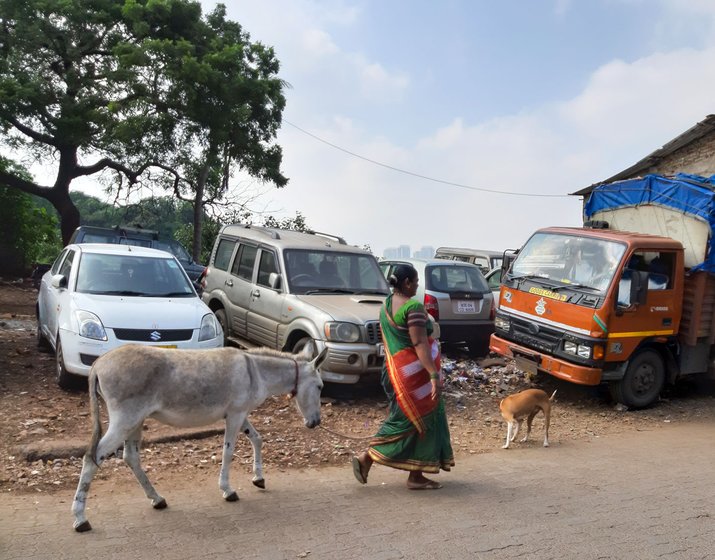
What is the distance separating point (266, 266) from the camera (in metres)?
8.66

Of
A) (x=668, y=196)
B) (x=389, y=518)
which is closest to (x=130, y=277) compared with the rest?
(x=389, y=518)

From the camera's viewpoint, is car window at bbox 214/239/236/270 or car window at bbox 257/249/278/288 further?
car window at bbox 214/239/236/270

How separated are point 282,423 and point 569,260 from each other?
4.39 meters

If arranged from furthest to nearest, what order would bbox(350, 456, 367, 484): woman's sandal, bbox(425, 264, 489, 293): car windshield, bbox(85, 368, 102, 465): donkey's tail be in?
1. bbox(425, 264, 489, 293): car windshield
2. bbox(350, 456, 367, 484): woman's sandal
3. bbox(85, 368, 102, 465): donkey's tail

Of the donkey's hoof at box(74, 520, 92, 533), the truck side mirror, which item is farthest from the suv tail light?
the donkey's hoof at box(74, 520, 92, 533)

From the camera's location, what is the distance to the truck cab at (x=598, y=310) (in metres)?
7.63

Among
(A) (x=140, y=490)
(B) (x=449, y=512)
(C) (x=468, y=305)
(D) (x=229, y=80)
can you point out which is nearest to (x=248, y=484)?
(A) (x=140, y=490)

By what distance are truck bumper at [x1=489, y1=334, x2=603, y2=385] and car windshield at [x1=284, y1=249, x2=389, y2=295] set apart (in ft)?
5.93

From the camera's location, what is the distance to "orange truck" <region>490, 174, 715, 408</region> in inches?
302

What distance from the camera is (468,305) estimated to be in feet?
33.3

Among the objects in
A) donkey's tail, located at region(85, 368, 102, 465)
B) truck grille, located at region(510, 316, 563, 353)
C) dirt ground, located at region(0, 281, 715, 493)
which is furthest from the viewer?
truck grille, located at region(510, 316, 563, 353)

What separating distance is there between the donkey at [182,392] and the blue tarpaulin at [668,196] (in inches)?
240

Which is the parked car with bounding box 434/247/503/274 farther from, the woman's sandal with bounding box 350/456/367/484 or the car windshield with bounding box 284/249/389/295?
the woman's sandal with bounding box 350/456/367/484

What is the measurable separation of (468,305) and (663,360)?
2.97 m
